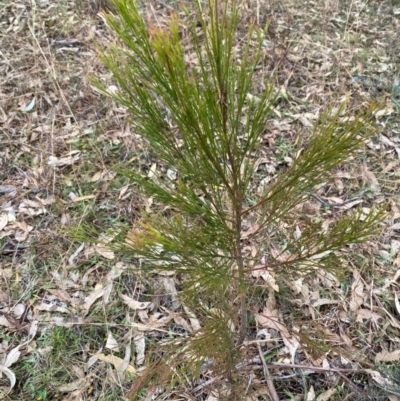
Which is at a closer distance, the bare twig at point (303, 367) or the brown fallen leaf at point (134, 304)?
the bare twig at point (303, 367)

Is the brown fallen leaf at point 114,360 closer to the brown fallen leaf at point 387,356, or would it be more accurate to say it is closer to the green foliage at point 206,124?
the green foliage at point 206,124

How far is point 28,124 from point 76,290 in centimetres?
131

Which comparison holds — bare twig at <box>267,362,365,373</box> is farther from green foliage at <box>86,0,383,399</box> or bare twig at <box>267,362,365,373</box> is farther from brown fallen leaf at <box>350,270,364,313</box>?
green foliage at <box>86,0,383,399</box>

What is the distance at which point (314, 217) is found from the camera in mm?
2367

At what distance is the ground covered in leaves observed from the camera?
1851mm

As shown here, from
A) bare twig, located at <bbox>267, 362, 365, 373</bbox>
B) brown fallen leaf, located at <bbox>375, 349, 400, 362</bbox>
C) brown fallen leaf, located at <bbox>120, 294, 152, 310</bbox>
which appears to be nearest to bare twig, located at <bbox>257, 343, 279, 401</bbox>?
bare twig, located at <bbox>267, 362, 365, 373</bbox>

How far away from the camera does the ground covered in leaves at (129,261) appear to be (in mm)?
1851

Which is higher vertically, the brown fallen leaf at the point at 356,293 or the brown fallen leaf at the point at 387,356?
the brown fallen leaf at the point at 356,293

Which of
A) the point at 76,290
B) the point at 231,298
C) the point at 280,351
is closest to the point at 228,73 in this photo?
the point at 231,298

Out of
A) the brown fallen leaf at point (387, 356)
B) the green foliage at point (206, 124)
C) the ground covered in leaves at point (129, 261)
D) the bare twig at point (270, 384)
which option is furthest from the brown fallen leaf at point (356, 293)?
the green foliage at point (206, 124)

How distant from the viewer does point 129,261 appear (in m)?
2.22

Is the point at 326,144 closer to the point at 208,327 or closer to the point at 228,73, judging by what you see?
the point at 228,73

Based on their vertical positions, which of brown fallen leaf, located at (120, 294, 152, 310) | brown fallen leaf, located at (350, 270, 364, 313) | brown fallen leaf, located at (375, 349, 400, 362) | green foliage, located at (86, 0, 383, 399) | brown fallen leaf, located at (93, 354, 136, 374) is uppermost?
green foliage, located at (86, 0, 383, 399)

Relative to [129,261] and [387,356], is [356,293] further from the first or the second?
[129,261]
